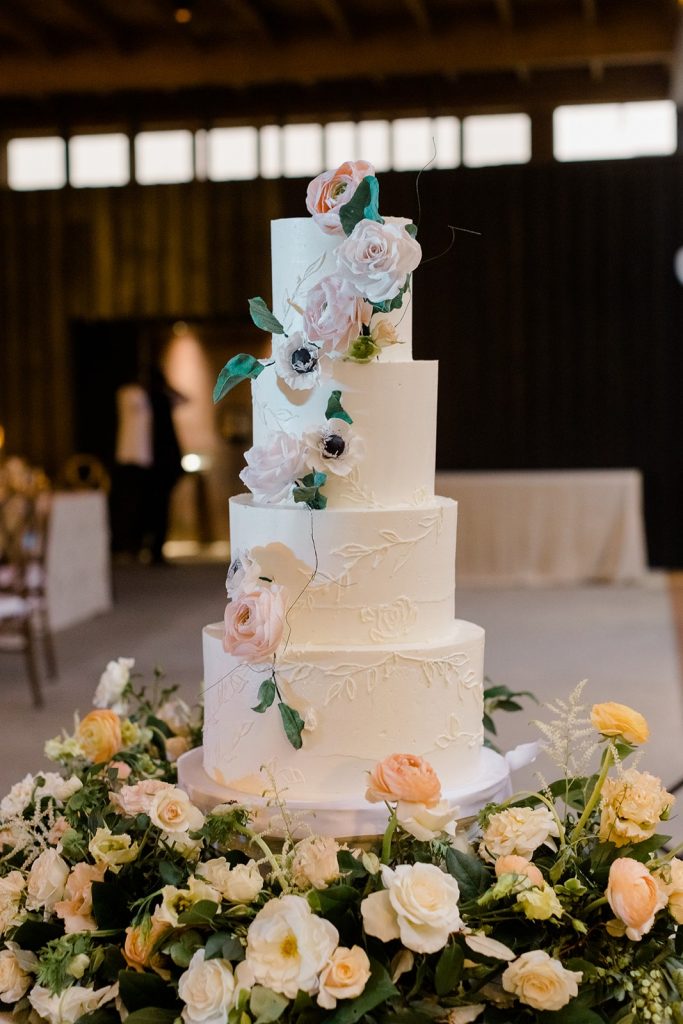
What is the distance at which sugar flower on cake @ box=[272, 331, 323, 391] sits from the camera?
7.98 feet

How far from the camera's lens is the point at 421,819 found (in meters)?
2.15

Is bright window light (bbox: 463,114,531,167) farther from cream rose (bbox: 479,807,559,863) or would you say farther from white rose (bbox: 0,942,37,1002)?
white rose (bbox: 0,942,37,1002)

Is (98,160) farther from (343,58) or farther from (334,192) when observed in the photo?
(334,192)

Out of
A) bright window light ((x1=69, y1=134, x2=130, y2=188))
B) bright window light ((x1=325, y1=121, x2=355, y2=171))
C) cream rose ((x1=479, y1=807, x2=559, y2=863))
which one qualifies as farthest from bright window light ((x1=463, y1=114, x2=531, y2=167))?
cream rose ((x1=479, y1=807, x2=559, y2=863))

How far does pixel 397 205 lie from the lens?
1150 cm

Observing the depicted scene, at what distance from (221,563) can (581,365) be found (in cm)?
353

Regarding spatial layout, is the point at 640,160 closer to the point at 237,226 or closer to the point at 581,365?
the point at 581,365

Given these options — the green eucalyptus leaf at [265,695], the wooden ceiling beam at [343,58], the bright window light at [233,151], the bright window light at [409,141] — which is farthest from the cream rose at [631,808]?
the bright window light at [233,151]

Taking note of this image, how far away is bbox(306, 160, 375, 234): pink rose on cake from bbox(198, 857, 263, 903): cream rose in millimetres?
1138

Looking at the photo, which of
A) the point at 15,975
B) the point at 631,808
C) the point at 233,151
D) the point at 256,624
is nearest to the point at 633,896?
the point at 631,808

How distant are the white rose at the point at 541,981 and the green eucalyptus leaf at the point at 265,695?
0.61m

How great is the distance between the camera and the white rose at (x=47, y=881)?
2.33 m

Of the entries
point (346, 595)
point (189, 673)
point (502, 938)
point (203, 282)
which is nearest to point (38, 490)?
point (189, 673)

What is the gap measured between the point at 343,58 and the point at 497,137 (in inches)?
66.7
